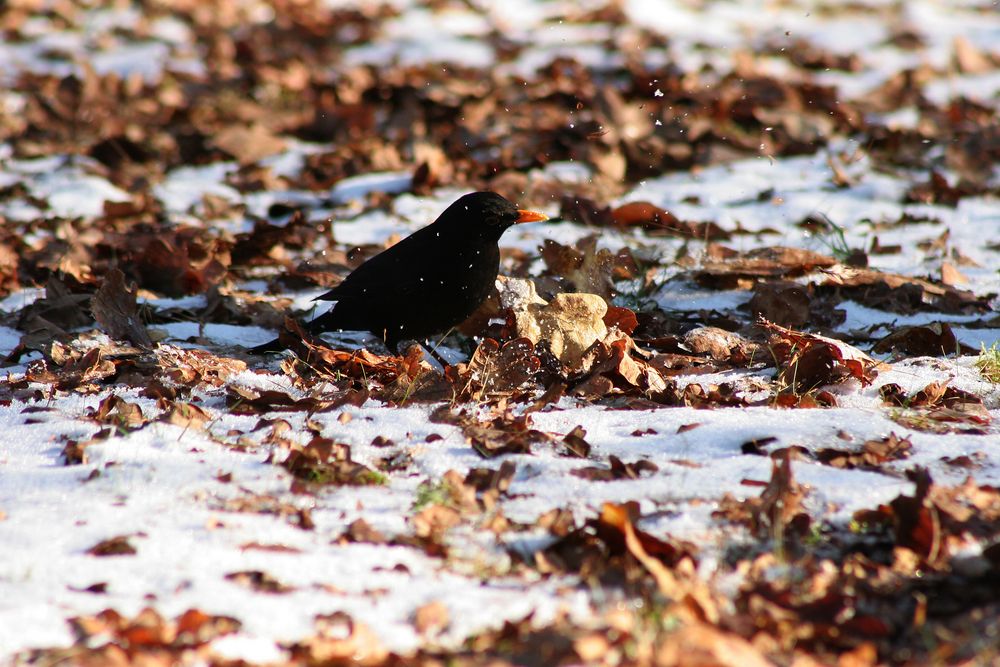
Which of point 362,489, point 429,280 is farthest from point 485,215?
point 362,489

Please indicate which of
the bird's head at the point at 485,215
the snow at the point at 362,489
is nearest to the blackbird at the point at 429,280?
→ the bird's head at the point at 485,215

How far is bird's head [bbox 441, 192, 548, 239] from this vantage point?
15.0ft

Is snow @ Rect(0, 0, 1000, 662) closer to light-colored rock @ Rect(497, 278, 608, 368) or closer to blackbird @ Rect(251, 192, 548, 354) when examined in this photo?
light-colored rock @ Rect(497, 278, 608, 368)

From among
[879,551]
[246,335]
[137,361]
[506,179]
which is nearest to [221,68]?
[506,179]

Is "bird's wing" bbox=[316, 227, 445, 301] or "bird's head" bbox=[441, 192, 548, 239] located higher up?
"bird's head" bbox=[441, 192, 548, 239]

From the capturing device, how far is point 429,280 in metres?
4.43

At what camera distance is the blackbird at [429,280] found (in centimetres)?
442

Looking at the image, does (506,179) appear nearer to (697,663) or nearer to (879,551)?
(879,551)

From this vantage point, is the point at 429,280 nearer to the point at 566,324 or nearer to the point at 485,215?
the point at 485,215

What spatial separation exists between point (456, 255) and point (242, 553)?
2.21 meters

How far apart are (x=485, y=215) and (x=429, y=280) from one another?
1.36 ft

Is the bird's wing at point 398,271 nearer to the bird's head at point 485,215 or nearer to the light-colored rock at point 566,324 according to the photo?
the bird's head at point 485,215

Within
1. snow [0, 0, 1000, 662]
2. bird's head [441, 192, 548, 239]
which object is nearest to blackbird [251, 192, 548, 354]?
bird's head [441, 192, 548, 239]

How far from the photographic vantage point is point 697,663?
187 cm
